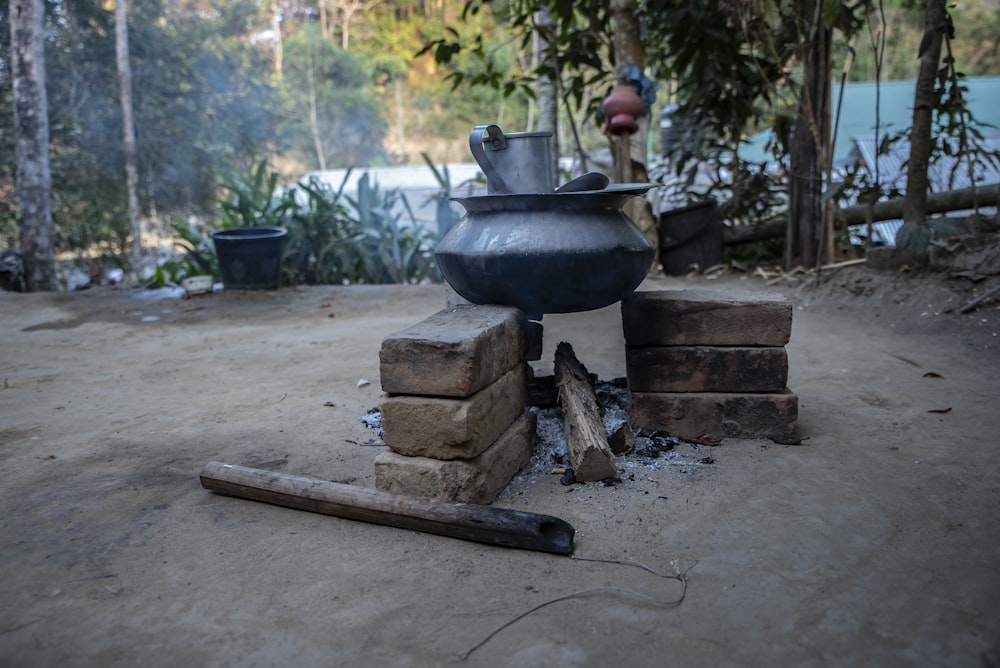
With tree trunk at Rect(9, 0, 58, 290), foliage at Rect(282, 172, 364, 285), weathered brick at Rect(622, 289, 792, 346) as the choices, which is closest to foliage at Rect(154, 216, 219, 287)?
foliage at Rect(282, 172, 364, 285)

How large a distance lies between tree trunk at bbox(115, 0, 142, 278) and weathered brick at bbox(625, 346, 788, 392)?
1056cm

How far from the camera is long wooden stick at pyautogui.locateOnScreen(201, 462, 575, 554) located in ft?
6.45

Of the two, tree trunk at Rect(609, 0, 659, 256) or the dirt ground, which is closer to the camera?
the dirt ground

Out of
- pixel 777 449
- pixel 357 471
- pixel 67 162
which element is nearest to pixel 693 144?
pixel 777 449

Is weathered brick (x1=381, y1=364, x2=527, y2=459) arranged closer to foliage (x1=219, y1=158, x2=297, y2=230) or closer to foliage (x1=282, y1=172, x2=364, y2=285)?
A: foliage (x1=282, y1=172, x2=364, y2=285)

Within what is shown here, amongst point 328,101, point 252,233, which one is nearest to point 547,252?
point 252,233

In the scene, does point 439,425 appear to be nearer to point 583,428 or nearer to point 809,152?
point 583,428

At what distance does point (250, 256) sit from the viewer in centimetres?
682

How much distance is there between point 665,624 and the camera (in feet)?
5.34

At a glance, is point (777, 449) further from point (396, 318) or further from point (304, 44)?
point (304, 44)

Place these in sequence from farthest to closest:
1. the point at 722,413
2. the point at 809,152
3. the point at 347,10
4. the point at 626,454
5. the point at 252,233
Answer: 1. the point at 347,10
2. the point at 252,233
3. the point at 809,152
4. the point at 722,413
5. the point at 626,454

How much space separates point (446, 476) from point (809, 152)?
17.2ft

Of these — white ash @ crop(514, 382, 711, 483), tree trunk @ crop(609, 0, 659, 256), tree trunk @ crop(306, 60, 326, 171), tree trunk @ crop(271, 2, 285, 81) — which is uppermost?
tree trunk @ crop(271, 2, 285, 81)

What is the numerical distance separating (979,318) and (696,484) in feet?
9.99
